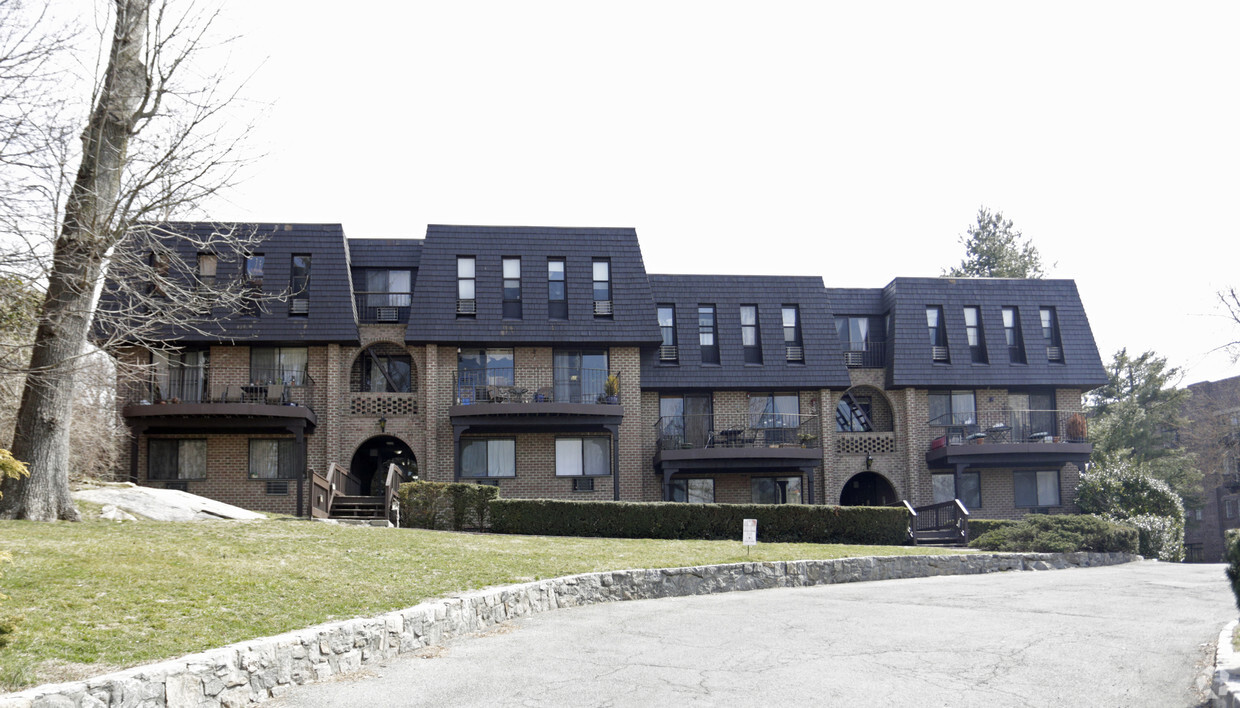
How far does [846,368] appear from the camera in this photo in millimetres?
33531

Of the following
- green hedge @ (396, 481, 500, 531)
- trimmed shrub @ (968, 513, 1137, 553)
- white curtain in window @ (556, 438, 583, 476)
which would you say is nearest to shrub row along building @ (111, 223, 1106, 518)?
white curtain in window @ (556, 438, 583, 476)

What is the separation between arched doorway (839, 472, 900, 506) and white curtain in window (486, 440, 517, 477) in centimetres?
1188

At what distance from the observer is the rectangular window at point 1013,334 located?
35.2 meters

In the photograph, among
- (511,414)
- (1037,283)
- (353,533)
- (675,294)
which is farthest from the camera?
(1037,283)

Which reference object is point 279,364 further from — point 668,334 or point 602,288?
point 668,334

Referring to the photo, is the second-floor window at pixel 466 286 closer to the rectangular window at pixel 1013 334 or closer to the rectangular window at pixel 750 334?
the rectangular window at pixel 750 334

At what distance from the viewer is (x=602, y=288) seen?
32.0 meters

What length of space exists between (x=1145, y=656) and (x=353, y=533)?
13.8 m

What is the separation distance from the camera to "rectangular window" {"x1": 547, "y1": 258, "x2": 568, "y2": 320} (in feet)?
103

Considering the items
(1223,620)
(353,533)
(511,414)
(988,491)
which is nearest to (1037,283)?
(988,491)

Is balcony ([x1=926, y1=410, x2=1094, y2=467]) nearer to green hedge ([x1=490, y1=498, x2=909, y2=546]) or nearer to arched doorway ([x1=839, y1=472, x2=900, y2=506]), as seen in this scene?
arched doorway ([x1=839, y1=472, x2=900, y2=506])

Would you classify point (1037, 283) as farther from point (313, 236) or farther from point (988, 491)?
point (313, 236)

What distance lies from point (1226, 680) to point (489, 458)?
2431cm

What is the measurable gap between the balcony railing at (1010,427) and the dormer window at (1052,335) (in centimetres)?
204
